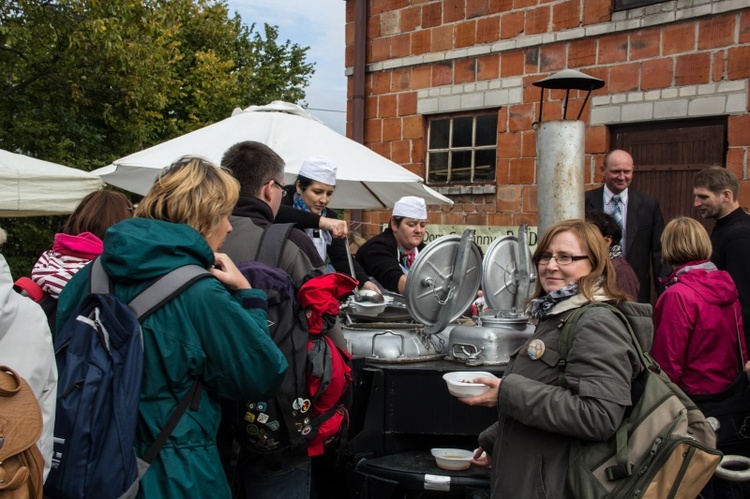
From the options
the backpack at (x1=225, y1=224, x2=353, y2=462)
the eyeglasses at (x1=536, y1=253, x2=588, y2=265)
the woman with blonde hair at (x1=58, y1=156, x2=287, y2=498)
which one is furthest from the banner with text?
the woman with blonde hair at (x1=58, y1=156, x2=287, y2=498)

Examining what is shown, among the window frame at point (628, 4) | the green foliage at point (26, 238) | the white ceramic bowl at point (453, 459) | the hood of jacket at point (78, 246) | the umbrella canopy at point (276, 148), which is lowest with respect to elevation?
the white ceramic bowl at point (453, 459)

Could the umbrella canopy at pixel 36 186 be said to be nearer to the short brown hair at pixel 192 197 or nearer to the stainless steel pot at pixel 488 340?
the stainless steel pot at pixel 488 340

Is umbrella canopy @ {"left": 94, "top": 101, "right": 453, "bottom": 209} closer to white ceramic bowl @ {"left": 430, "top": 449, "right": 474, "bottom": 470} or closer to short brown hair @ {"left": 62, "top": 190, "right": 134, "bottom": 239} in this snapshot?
short brown hair @ {"left": 62, "top": 190, "right": 134, "bottom": 239}

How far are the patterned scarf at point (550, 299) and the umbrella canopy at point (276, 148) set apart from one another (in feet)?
11.2

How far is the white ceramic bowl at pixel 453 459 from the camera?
3.06m

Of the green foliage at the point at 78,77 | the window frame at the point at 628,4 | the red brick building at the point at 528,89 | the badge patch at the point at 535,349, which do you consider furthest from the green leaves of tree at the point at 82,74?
the badge patch at the point at 535,349

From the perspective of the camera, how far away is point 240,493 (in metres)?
2.71

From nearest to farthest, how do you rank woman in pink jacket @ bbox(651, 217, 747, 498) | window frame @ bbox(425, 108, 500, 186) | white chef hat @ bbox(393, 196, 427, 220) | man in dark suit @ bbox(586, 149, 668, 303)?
woman in pink jacket @ bbox(651, 217, 747, 498), white chef hat @ bbox(393, 196, 427, 220), man in dark suit @ bbox(586, 149, 668, 303), window frame @ bbox(425, 108, 500, 186)

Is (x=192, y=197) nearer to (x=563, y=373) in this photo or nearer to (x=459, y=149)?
(x=563, y=373)

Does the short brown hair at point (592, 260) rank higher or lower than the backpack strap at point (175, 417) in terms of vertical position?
higher

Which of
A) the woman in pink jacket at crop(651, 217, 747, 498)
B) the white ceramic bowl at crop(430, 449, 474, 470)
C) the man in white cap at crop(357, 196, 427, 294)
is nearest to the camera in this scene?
the white ceramic bowl at crop(430, 449, 474, 470)

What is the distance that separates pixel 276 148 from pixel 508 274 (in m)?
2.63

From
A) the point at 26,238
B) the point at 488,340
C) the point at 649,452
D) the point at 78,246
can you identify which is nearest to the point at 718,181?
the point at 488,340

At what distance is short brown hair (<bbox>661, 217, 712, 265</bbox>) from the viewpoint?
4020 mm
